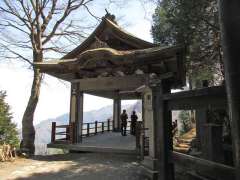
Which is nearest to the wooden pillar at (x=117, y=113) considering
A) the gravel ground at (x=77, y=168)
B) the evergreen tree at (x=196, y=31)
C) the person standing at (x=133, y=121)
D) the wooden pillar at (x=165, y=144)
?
the person standing at (x=133, y=121)

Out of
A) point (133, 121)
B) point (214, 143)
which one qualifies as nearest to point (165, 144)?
point (214, 143)

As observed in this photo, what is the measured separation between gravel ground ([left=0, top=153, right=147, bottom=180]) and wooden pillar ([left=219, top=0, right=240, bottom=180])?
6.79 m

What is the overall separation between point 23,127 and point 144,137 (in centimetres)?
812

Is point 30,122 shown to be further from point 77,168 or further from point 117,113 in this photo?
point 117,113

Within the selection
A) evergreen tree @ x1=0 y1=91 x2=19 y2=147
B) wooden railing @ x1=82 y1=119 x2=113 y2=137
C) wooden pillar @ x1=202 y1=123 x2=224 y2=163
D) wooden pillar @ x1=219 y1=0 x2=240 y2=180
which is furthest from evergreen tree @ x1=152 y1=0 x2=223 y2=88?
evergreen tree @ x1=0 y1=91 x2=19 y2=147

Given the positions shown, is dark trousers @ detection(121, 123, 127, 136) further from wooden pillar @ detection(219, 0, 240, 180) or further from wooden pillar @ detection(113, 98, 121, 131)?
wooden pillar @ detection(219, 0, 240, 180)

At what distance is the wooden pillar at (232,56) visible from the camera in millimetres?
1735

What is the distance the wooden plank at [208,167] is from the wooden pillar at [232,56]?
2.75 ft

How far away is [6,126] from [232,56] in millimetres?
24714

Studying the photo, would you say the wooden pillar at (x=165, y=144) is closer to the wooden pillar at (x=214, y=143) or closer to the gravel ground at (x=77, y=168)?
the wooden pillar at (x=214, y=143)

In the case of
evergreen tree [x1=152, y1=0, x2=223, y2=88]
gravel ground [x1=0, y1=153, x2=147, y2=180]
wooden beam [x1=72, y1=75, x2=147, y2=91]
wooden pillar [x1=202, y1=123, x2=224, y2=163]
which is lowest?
gravel ground [x1=0, y1=153, x2=147, y2=180]

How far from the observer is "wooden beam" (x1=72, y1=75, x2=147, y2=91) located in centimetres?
1373

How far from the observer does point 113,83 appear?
14328 millimetres

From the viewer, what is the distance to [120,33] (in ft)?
48.3
